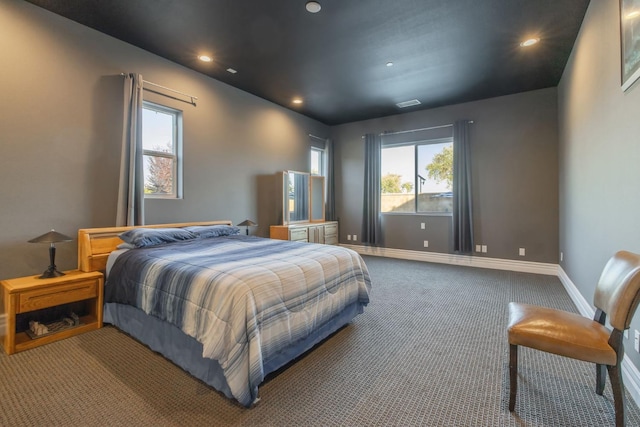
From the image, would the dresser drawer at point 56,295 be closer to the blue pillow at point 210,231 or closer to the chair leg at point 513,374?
the blue pillow at point 210,231

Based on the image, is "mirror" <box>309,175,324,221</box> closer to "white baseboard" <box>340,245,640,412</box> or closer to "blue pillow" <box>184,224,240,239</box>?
"white baseboard" <box>340,245,640,412</box>

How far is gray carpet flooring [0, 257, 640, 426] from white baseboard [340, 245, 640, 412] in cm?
15

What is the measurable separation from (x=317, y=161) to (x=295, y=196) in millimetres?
1506

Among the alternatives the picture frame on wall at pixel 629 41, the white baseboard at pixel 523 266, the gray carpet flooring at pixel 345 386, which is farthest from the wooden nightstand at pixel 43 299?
the picture frame on wall at pixel 629 41

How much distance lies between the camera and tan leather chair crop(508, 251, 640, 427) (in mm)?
1344

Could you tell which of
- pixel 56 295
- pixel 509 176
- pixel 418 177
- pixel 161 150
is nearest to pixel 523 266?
pixel 509 176

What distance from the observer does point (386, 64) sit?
3764mm

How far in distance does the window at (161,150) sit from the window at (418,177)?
4023 millimetres

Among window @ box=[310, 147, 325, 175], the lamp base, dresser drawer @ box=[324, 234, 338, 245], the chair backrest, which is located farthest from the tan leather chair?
window @ box=[310, 147, 325, 175]

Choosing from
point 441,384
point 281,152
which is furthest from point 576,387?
point 281,152

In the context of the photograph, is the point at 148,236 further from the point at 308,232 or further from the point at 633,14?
the point at 633,14

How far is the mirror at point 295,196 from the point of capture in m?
5.14

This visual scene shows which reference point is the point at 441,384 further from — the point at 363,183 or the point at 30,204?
the point at 363,183

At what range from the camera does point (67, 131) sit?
2.88 metres
